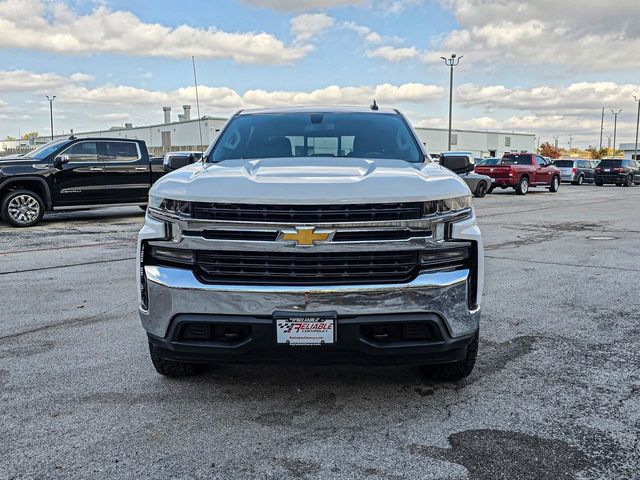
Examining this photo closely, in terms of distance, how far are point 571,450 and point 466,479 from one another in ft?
2.15

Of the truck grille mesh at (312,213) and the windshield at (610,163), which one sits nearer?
the truck grille mesh at (312,213)

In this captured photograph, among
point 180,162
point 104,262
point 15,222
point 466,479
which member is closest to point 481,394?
point 466,479

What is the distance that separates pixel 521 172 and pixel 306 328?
24.3 m

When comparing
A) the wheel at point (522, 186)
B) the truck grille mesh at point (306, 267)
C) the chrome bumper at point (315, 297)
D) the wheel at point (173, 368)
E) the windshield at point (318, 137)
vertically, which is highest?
the windshield at point (318, 137)

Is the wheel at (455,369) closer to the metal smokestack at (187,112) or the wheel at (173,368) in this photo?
the wheel at (173,368)

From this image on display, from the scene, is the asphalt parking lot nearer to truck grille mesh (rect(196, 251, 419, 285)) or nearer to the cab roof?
truck grille mesh (rect(196, 251, 419, 285))

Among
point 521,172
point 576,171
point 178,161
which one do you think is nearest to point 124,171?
A: point 178,161

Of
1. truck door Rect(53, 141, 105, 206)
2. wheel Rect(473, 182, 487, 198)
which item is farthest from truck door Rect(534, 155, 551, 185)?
truck door Rect(53, 141, 105, 206)

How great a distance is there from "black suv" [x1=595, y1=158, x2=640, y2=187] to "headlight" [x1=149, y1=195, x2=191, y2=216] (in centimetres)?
3809

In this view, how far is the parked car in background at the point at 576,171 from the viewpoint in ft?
120

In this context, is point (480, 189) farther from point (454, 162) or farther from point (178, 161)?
point (178, 161)

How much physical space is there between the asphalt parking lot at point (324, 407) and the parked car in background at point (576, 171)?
3344cm

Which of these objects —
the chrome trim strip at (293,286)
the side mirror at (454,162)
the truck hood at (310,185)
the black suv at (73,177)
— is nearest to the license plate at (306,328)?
the chrome trim strip at (293,286)

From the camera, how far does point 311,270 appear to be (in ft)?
10.1
